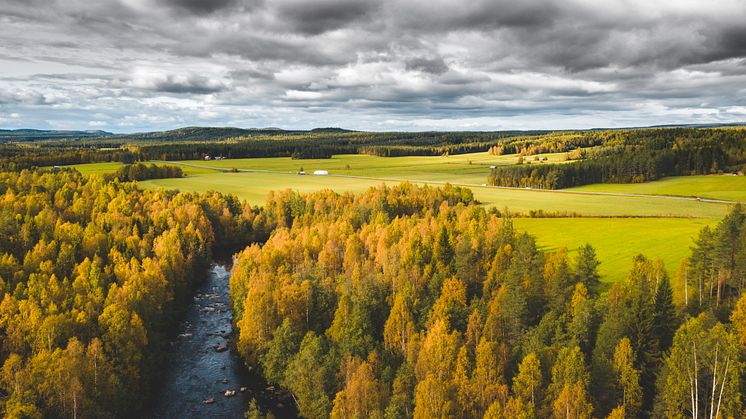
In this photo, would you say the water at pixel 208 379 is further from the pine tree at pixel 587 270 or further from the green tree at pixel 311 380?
the pine tree at pixel 587 270

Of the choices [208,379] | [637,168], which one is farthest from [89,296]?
[637,168]

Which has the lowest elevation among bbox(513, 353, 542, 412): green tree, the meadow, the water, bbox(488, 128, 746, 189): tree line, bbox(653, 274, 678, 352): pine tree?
the water

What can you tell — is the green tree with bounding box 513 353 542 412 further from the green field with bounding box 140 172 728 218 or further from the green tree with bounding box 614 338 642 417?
Result: the green field with bounding box 140 172 728 218

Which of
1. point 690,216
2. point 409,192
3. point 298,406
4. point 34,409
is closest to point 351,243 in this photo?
point 298,406

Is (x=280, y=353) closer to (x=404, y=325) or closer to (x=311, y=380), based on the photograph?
(x=311, y=380)

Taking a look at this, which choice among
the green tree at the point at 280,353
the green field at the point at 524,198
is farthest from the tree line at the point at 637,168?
the green tree at the point at 280,353

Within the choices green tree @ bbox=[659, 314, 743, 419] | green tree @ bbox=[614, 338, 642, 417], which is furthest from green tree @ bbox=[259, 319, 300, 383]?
green tree @ bbox=[659, 314, 743, 419]

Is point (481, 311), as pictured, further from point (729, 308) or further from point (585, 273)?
point (729, 308)
